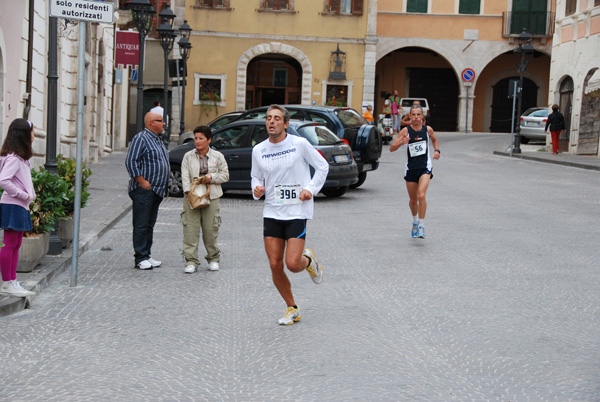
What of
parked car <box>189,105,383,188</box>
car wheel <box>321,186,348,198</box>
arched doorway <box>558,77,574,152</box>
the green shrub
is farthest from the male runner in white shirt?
arched doorway <box>558,77,574,152</box>

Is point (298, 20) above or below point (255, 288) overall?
above

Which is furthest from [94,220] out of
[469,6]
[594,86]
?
[469,6]

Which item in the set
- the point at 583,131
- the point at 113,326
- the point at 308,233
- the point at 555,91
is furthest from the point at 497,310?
the point at 555,91

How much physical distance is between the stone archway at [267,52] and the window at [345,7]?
2395 mm

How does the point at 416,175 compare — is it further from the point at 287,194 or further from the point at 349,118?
the point at 349,118

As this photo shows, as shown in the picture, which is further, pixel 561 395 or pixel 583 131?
pixel 583 131

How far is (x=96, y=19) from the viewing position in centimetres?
899

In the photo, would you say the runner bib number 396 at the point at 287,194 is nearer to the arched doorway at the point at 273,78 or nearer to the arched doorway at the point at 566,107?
the arched doorway at the point at 566,107

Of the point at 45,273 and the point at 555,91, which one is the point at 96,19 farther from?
the point at 555,91

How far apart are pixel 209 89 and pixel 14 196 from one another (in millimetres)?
35365

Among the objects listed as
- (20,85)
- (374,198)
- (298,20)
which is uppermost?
(298,20)

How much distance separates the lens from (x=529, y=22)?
47.9m

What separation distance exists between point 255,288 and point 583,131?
2741cm

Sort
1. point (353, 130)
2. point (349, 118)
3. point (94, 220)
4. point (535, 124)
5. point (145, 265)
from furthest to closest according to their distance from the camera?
point (535, 124)
point (349, 118)
point (353, 130)
point (94, 220)
point (145, 265)
